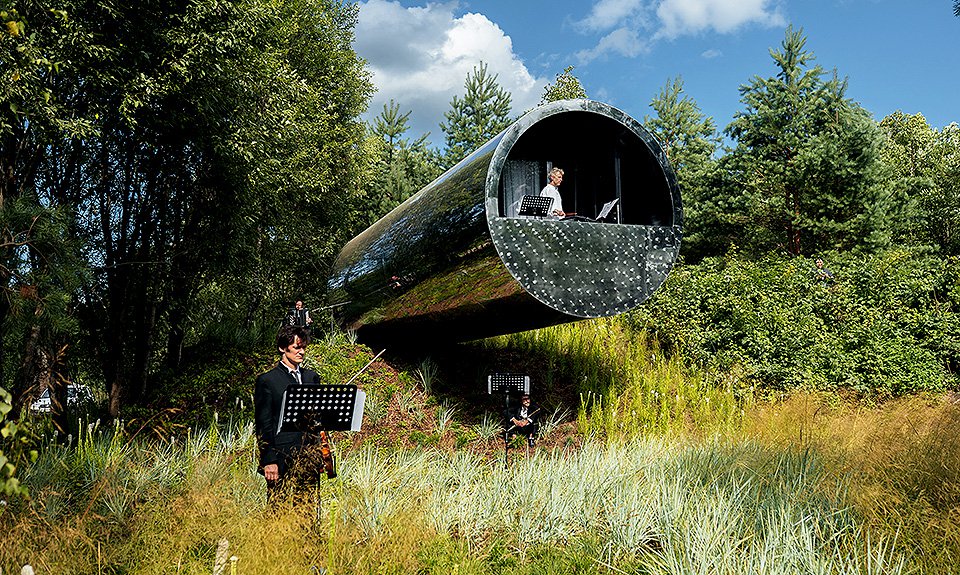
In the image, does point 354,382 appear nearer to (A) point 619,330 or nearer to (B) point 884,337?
(A) point 619,330

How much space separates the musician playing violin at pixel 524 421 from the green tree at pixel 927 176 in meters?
16.7

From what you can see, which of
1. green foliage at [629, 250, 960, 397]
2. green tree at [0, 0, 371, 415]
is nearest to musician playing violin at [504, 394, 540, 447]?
green foliage at [629, 250, 960, 397]

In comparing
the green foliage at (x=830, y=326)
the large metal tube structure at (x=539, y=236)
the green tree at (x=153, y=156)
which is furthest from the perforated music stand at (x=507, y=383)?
the green foliage at (x=830, y=326)

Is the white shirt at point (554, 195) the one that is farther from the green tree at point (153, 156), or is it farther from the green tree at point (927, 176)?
the green tree at point (927, 176)

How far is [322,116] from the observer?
15.6m

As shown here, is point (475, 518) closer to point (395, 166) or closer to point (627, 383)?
point (627, 383)

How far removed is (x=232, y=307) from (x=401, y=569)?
46.1ft

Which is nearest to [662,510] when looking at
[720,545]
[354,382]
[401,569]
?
[720,545]

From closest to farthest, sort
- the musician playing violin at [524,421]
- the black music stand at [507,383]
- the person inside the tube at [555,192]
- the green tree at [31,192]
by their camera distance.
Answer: the green tree at [31,192], the person inside the tube at [555,192], the black music stand at [507,383], the musician playing violin at [524,421]

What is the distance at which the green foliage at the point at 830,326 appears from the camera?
9.49 m

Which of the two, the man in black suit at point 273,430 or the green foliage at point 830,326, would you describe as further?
the green foliage at point 830,326

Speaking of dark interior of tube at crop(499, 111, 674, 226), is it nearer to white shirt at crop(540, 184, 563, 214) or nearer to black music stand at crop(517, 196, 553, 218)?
white shirt at crop(540, 184, 563, 214)

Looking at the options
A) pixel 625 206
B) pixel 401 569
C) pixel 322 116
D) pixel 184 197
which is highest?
pixel 322 116

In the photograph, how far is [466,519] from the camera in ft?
13.7
